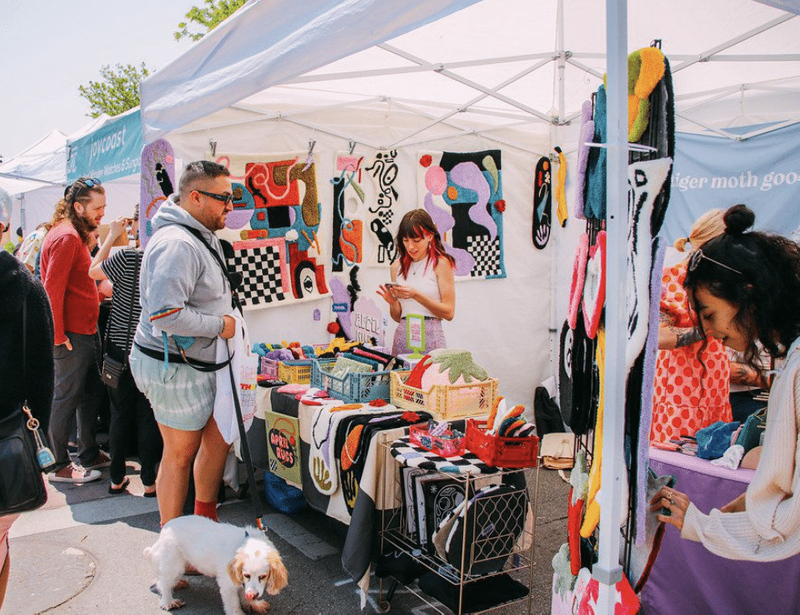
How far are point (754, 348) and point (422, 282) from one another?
2513 mm

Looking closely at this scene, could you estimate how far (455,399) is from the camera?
3156 mm

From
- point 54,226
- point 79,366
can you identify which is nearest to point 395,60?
point 54,226

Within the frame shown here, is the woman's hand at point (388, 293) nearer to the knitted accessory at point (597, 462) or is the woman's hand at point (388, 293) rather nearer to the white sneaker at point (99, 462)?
the knitted accessory at point (597, 462)

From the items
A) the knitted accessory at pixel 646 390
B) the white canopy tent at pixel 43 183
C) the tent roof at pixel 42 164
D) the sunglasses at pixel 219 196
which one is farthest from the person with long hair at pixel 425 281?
the tent roof at pixel 42 164

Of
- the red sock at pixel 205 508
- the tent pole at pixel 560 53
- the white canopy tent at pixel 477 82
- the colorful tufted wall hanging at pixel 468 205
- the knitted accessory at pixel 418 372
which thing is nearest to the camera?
the white canopy tent at pixel 477 82

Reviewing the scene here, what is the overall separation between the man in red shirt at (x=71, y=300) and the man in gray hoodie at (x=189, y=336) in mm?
1741

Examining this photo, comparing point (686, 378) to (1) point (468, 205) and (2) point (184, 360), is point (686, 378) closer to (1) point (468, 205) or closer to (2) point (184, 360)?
(2) point (184, 360)

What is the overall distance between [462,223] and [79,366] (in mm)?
3244

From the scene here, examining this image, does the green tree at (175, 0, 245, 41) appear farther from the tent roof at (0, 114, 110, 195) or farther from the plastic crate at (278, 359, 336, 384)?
the plastic crate at (278, 359, 336, 384)

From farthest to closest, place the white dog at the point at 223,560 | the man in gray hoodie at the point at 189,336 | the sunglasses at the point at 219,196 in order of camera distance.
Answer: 1. the sunglasses at the point at 219,196
2. the man in gray hoodie at the point at 189,336
3. the white dog at the point at 223,560

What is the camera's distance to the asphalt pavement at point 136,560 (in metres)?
2.98

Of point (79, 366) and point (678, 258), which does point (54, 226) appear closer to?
point (79, 366)

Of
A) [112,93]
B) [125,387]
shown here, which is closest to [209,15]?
[112,93]

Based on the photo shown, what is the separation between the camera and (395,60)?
4.40 metres
